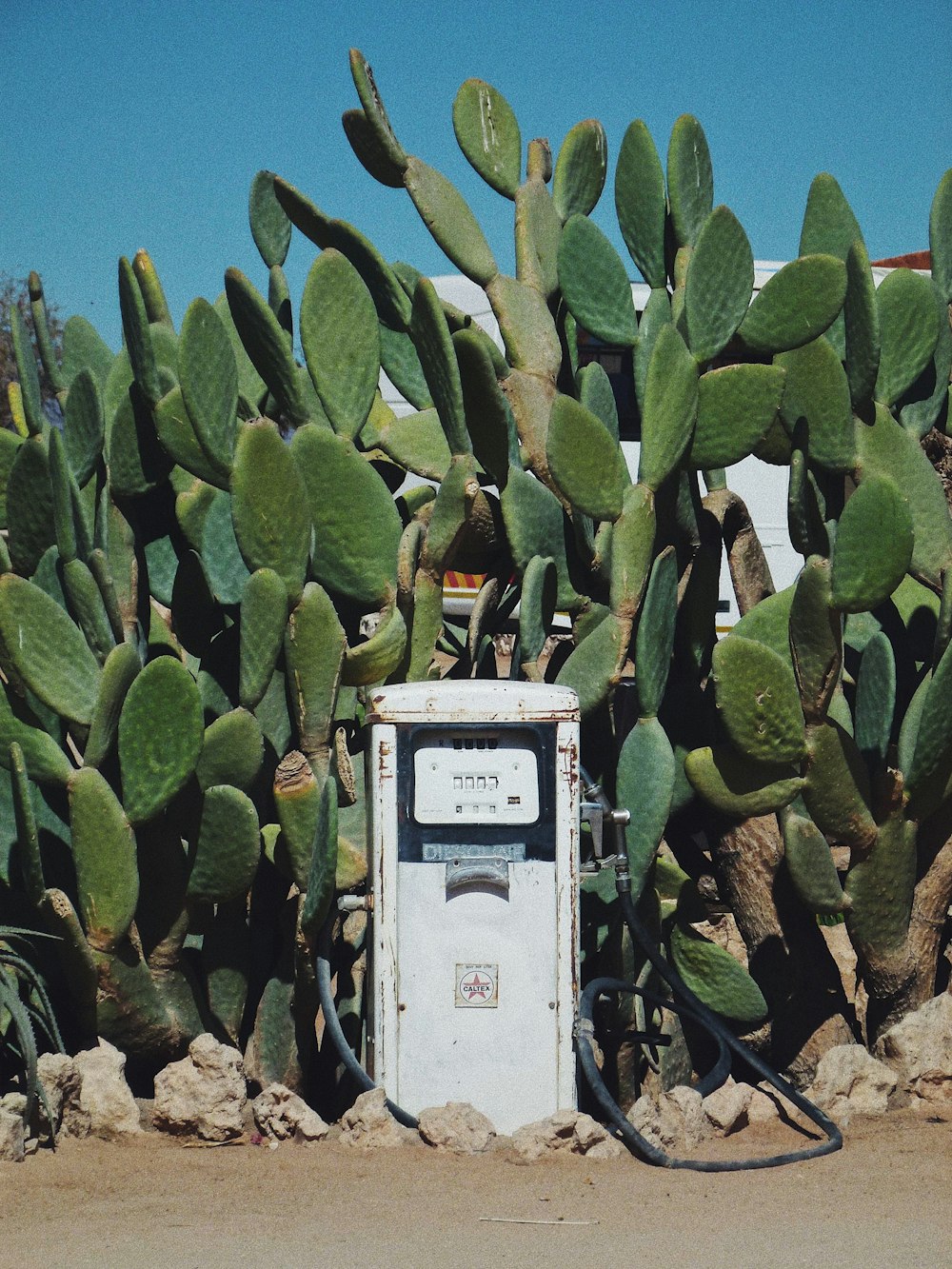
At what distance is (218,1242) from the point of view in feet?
8.63

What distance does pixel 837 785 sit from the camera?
3789 millimetres

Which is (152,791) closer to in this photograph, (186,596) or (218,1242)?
(186,596)

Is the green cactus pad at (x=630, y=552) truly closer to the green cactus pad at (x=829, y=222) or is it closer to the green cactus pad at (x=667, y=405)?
the green cactus pad at (x=667, y=405)

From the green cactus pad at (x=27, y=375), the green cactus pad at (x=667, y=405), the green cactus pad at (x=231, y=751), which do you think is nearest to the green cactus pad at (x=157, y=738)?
the green cactus pad at (x=231, y=751)

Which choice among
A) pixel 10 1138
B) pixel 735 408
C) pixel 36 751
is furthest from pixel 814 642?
pixel 10 1138

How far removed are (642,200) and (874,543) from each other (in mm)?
1347

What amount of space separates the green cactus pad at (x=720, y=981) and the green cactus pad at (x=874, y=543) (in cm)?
97

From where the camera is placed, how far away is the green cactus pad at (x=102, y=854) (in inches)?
134

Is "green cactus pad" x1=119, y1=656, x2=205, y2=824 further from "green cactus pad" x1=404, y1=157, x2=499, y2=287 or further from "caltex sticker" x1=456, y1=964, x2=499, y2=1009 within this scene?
"green cactus pad" x1=404, y1=157, x2=499, y2=287

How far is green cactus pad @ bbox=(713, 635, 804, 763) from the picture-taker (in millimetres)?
3625

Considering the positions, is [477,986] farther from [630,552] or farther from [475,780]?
[630,552]

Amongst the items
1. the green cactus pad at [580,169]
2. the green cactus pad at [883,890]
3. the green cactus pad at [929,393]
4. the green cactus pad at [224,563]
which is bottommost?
the green cactus pad at [883,890]

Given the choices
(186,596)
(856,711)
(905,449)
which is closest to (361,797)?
(186,596)

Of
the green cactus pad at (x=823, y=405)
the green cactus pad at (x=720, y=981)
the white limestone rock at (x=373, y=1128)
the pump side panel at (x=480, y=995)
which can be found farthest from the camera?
the green cactus pad at (x=823, y=405)
